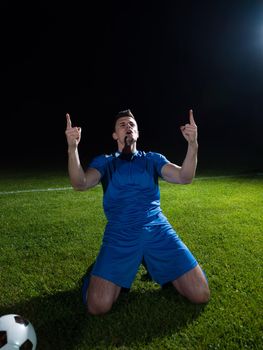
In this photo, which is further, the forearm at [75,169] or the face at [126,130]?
the face at [126,130]

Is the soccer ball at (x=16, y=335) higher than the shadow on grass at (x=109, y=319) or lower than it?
higher

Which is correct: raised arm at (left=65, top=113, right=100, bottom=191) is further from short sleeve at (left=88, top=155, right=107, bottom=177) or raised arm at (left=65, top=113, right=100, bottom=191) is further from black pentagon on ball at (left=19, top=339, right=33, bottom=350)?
black pentagon on ball at (left=19, top=339, right=33, bottom=350)

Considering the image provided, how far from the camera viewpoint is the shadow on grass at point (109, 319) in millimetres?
3160

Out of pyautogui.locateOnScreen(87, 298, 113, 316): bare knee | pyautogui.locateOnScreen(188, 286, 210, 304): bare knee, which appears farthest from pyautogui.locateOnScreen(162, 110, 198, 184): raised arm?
pyautogui.locateOnScreen(87, 298, 113, 316): bare knee

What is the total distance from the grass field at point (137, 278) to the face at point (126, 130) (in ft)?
4.93

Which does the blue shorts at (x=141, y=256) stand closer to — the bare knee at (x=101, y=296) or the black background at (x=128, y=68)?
the bare knee at (x=101, y=296)

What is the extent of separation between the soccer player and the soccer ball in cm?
72

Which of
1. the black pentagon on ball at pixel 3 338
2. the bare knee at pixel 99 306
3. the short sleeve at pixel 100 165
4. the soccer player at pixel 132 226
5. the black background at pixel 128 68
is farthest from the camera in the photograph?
the black background at pixel 128 68

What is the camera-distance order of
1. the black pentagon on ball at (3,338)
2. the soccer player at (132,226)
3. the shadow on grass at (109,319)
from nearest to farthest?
the black pentagon on ball at (3,338) → the shadow on grass at (109,319) → the soccer player at (132,226)

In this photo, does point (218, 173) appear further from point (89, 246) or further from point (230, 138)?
point (230, 138)

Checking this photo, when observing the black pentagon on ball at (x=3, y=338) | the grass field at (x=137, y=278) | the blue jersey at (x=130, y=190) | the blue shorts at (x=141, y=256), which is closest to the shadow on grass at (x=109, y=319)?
the grass field at (x=137, y=278)

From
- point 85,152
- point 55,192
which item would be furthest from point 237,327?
point 85,152

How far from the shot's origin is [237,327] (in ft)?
10.8

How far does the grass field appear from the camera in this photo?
3209 millimetres
